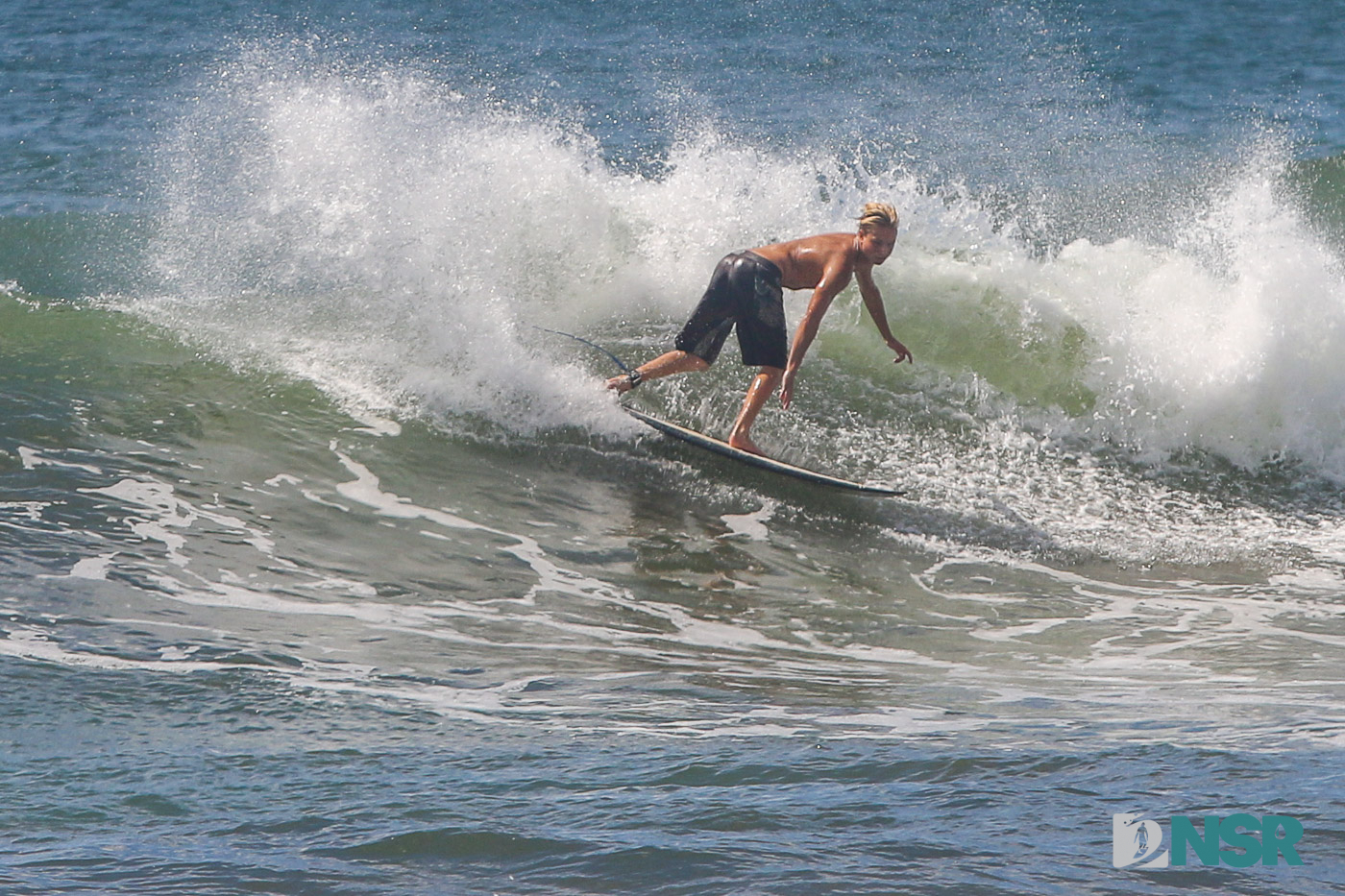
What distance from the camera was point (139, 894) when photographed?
2.99 metres

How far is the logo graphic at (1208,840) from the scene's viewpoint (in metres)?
3.09

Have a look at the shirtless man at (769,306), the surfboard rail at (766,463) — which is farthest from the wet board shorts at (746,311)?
the surfboard rail at (766,463)

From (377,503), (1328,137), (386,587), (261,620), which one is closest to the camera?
(261,620)

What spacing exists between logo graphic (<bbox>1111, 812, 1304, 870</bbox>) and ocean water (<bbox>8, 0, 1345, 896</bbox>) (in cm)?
4

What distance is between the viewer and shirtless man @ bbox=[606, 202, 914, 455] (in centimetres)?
717

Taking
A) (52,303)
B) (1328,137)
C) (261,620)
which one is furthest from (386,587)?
(1328,137)

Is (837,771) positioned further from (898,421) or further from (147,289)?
(147,289)

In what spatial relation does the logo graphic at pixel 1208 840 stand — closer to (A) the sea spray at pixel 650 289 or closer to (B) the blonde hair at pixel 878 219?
(B) the blonde hair at pixel 878 219

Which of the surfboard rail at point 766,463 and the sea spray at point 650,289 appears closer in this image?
the surfboard rail at point 766,463

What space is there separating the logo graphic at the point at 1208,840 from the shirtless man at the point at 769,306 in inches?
160

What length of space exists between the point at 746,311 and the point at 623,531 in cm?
143

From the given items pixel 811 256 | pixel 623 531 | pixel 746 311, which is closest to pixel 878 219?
pixel 811 256

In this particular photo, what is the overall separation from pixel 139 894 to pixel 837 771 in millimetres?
1867

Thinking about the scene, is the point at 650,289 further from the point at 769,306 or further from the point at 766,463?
the point at 766,463
